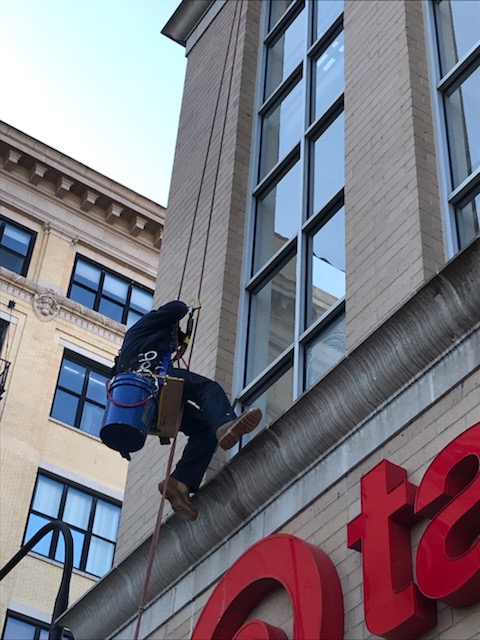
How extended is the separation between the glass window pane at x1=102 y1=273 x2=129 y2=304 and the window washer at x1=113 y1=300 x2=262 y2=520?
18533 millimetres

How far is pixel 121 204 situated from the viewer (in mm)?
31438

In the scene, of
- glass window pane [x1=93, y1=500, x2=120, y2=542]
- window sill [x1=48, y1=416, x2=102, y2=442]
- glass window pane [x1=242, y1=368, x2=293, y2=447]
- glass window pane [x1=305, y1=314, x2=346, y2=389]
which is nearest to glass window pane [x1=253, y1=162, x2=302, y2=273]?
glass window pane [x1=305, y1=314, x2=346, y2=389]

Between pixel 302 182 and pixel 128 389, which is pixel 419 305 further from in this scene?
pixel 302 182

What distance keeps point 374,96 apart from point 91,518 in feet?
50.4

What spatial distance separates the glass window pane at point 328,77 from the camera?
15.1 m

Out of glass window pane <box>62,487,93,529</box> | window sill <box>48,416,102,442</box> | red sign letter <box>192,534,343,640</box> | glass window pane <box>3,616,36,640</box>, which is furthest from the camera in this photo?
window sill <box>48,416,102,442</box>

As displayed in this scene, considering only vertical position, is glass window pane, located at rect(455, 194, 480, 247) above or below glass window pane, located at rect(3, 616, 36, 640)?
below

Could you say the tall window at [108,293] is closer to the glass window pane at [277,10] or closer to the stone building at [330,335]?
the stone building at [330,335]

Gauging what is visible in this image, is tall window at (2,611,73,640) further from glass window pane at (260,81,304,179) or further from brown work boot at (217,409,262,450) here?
brown work boot at (217,409,262,450)

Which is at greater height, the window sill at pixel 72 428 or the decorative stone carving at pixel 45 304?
the decorative stone carving at pixel 45 304

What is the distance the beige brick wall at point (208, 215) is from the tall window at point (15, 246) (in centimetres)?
1063

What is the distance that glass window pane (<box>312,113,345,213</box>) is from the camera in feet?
45.8

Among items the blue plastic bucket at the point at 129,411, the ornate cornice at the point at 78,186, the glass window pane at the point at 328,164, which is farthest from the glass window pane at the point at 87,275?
the blue plastic bucket at the point at 129,411

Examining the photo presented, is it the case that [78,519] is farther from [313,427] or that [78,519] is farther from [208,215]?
[313,427]
